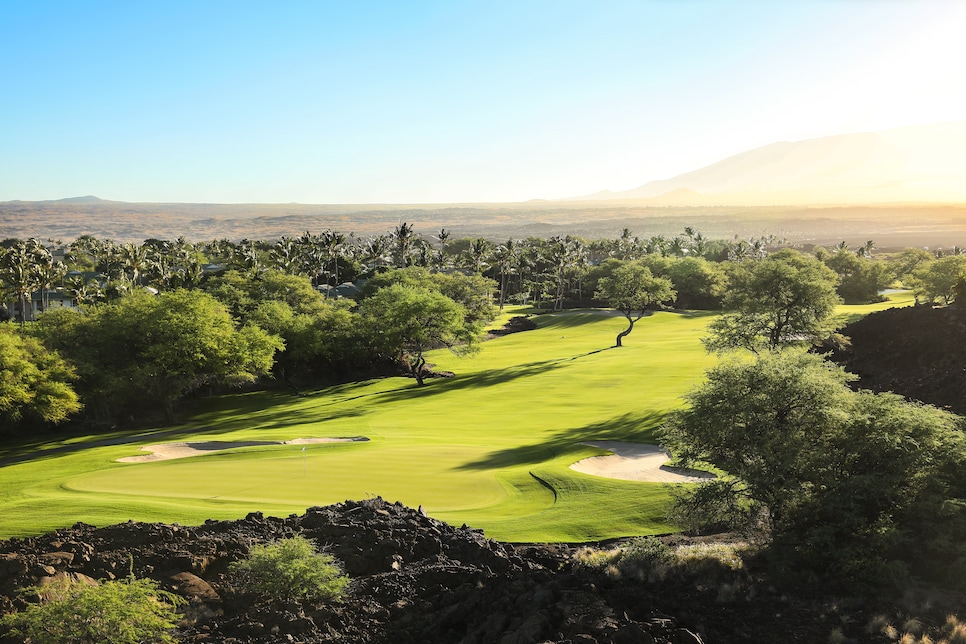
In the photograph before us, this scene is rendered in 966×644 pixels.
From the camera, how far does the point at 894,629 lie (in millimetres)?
13422

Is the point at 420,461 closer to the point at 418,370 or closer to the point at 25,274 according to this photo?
the point at 418,370

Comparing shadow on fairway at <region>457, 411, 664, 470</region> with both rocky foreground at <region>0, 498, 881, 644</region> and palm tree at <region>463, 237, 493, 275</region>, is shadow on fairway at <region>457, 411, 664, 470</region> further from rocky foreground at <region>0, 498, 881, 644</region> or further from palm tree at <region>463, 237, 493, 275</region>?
palm tree at <region>463, 237, 493, 275</region>

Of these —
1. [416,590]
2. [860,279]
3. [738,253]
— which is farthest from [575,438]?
[738,253]

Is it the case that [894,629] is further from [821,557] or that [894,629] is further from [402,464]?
[402,464]

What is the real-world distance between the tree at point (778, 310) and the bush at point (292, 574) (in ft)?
120

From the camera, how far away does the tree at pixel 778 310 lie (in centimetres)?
4575

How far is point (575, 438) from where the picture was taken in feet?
111

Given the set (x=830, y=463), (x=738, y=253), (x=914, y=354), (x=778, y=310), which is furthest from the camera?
(x=738, y=253)

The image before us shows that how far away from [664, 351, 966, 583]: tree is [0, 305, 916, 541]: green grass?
424 centimetres

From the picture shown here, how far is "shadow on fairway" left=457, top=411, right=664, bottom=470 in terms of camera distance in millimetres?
28797

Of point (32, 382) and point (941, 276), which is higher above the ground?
point (941, 276)

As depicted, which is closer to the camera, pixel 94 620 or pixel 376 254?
pixel 94 620

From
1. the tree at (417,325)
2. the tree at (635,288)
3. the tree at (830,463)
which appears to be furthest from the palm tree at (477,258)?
the tree at (830,463)

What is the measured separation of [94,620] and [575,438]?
2434cm
